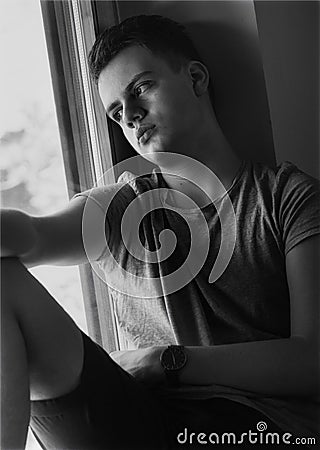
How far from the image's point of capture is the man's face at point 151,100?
1.25 meters

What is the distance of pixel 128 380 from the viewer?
3.42 feet

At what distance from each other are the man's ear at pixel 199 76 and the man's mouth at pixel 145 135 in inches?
5.0

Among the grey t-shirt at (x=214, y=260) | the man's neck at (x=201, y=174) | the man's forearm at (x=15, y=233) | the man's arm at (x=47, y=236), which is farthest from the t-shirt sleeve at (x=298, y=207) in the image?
the man's forearm at (x=15, y=233)

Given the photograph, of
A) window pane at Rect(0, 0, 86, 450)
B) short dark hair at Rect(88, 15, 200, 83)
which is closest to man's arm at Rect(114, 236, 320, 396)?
window pane at Rect(0, 0, 86, 450)

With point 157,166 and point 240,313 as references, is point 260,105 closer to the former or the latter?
point 157,166

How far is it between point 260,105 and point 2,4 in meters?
0.53

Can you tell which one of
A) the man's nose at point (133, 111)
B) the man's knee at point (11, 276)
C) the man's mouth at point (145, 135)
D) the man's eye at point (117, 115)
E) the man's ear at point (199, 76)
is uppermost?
the man's ear at point (199, 76)

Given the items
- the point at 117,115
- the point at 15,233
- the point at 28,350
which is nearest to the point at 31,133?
the point at 117,115

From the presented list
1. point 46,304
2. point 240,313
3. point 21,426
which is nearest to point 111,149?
point 240,313

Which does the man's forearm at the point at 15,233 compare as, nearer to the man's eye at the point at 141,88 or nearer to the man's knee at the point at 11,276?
the man's knee at the point at 11,276

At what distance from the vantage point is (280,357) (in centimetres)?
113

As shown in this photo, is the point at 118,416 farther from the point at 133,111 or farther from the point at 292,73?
the point at 292,73

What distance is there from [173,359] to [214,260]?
227mm

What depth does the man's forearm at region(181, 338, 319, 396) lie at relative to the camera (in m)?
1.11
